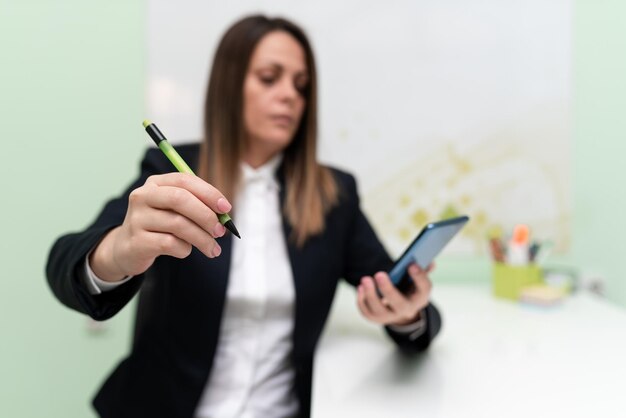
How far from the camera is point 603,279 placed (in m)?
0.99

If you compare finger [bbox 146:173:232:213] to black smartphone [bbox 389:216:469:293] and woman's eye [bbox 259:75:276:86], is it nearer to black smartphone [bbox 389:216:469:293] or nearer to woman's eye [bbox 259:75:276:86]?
black smartphone [bbox 389:216:469:293]

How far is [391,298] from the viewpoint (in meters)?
0.63

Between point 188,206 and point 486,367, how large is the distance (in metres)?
0.46

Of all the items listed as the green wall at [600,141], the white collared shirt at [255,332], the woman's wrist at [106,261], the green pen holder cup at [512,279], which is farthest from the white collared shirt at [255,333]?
the green wall at [600,141]

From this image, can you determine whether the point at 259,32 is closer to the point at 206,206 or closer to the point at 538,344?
the point at 206,206

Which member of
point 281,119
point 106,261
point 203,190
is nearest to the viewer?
point 203,190

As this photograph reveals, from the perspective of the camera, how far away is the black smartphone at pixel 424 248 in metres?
0.54

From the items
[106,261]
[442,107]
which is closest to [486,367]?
[106,261]

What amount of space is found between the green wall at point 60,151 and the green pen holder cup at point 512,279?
0.76 metres

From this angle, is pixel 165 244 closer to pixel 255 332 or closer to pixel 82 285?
pixel 82 285

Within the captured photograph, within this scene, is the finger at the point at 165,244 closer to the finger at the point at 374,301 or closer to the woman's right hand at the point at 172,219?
the woman's right hand at the point at 172,219

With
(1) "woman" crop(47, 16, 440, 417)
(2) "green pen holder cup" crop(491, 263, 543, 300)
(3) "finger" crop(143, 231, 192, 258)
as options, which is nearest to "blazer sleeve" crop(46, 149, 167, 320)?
(1) "woman" crop(47, 16, 440, 417)

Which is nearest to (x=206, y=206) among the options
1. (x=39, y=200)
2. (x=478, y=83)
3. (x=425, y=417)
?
(x=425, y=417)

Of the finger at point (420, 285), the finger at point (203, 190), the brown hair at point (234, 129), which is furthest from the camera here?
the brown hair at point (234, 129)
